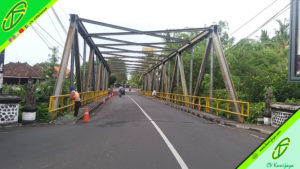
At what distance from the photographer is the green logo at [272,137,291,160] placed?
130cm

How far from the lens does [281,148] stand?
4.33 feet

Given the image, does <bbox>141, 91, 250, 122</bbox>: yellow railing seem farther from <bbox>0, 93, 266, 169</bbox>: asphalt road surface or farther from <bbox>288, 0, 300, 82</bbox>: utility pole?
<bbox>288, 0, 300, 82</bbox>: utility pole

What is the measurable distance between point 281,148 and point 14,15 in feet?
7.94

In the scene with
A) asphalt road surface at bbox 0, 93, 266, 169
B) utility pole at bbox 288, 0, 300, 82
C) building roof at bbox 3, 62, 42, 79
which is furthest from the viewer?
building roof at bbox 3, 62, 42, 79

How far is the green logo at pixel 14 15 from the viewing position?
1.96 m

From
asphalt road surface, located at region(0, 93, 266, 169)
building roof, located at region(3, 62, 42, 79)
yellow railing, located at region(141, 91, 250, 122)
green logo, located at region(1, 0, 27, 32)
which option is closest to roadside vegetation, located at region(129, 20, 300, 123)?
yellow railing, located at region(141, 91, 250, 122)

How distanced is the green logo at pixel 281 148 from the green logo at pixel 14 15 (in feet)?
7.64

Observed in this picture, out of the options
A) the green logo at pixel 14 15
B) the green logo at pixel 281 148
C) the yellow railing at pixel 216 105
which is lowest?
the yellow railing at pixel 216 105

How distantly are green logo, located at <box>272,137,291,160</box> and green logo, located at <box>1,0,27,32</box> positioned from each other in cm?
233

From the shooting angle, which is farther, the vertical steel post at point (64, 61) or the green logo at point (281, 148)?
the vertical steel post at point (64, 61)

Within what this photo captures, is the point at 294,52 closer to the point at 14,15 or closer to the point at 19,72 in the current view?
the point at 14,15

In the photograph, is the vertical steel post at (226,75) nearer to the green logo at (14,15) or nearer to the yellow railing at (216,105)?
the yellow railing at (216,105)

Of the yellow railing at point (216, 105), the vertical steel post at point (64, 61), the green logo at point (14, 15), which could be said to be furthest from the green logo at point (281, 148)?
the vertical steel post at point (64, 61)

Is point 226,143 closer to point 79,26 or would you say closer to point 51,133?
point 51,133
